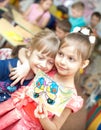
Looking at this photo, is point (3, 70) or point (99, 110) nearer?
point (3, 70)

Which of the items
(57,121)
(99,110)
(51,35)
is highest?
(51,35)

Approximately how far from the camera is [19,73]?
1.78 meters

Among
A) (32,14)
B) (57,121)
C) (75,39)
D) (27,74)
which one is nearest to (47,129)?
(57,121)

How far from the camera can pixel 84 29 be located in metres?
1.74

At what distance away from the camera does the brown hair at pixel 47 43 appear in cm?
172

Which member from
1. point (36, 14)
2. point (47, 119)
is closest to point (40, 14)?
point (36, 14)

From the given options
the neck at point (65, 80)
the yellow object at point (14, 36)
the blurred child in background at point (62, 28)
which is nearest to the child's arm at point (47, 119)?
the neck at point (65, 80)

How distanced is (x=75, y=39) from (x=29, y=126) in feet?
1.88

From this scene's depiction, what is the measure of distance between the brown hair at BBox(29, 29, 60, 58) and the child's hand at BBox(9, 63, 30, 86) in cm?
13

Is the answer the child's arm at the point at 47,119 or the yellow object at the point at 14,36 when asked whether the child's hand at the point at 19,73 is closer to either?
the child's arm at the point at 47,119

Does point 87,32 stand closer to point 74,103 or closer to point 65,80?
point 65,80

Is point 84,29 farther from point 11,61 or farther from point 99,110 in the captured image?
point 99,110

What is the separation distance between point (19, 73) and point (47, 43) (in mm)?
255

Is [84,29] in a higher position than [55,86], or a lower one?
higher
